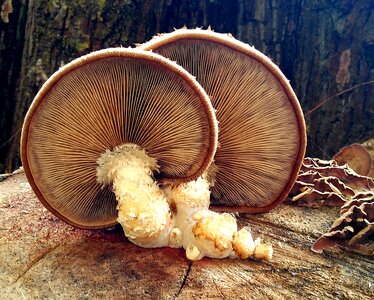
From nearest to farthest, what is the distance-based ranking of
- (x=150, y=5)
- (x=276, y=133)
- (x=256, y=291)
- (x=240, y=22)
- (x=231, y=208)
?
1. (x=256, y=291)
2. (x=276, y=133)
3. (x=231, y=208)
4. (x=150, y=5)
5. (x=240, y=22)

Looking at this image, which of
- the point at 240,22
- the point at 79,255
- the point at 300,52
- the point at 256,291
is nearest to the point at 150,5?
the point at 240,22

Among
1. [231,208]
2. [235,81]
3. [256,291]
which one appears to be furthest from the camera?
[231,208]

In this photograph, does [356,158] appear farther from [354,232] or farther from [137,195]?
[137,195]

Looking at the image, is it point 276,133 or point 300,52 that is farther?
point 300,52

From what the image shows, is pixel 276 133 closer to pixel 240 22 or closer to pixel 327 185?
pixel 327 185

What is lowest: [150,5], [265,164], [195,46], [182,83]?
[265,164]

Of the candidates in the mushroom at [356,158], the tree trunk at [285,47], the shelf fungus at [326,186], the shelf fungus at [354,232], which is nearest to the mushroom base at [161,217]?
the shelf fungus at [354,232]

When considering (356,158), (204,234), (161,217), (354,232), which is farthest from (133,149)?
(356,158)

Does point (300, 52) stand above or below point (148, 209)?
above

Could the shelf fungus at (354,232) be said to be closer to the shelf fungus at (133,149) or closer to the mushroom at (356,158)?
the shelf fungus at (133,149)
